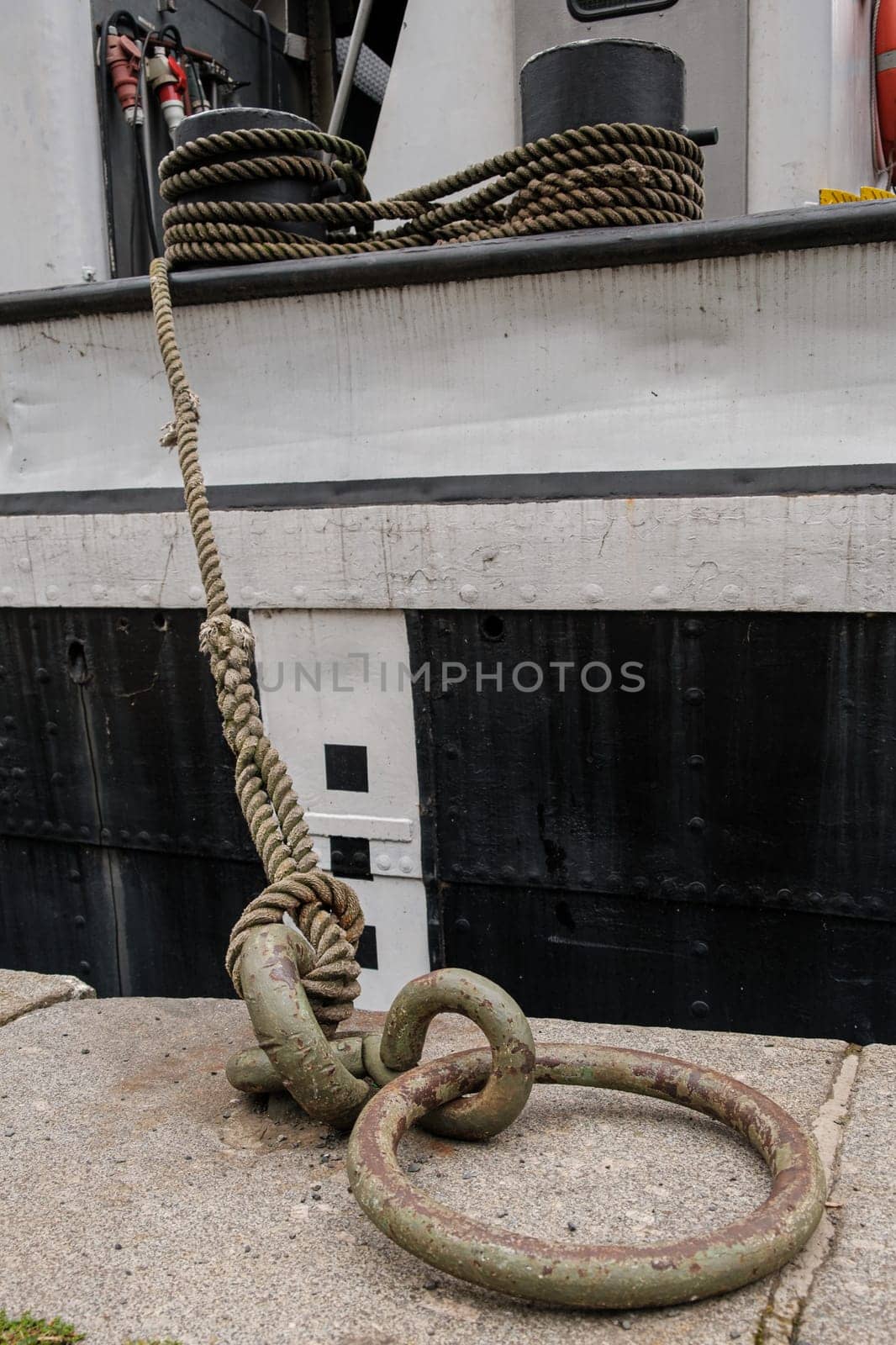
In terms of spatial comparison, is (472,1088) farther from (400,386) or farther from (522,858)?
(400,386)

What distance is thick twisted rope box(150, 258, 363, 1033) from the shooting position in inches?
62.1

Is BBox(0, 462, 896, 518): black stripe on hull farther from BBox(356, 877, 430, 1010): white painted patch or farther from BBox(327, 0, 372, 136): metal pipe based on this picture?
BBox(327, 0, 372, 136): metal pipe

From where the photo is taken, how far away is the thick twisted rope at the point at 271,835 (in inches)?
62.1

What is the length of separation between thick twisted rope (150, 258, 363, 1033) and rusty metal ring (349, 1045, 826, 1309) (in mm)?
177

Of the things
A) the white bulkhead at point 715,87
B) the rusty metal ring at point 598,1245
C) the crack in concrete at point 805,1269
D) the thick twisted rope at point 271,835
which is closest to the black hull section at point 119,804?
the thick twisted rope at point 271,835

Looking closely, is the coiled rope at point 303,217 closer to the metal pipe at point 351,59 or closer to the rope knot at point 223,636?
the rope knot at point 223,636

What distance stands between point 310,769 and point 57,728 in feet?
2.54

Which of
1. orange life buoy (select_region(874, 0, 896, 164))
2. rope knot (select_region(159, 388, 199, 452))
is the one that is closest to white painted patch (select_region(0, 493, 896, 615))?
rope knot (select_region(159, 388, 199, 452))

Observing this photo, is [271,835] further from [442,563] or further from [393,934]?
[393,934]

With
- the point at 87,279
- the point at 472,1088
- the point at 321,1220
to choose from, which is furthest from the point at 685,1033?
the point at 87,279

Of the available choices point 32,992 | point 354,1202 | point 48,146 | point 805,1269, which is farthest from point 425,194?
point 805,1269

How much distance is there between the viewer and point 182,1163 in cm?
156

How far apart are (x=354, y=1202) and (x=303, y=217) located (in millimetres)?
2208

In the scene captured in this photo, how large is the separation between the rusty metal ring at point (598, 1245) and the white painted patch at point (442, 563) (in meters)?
1.09
